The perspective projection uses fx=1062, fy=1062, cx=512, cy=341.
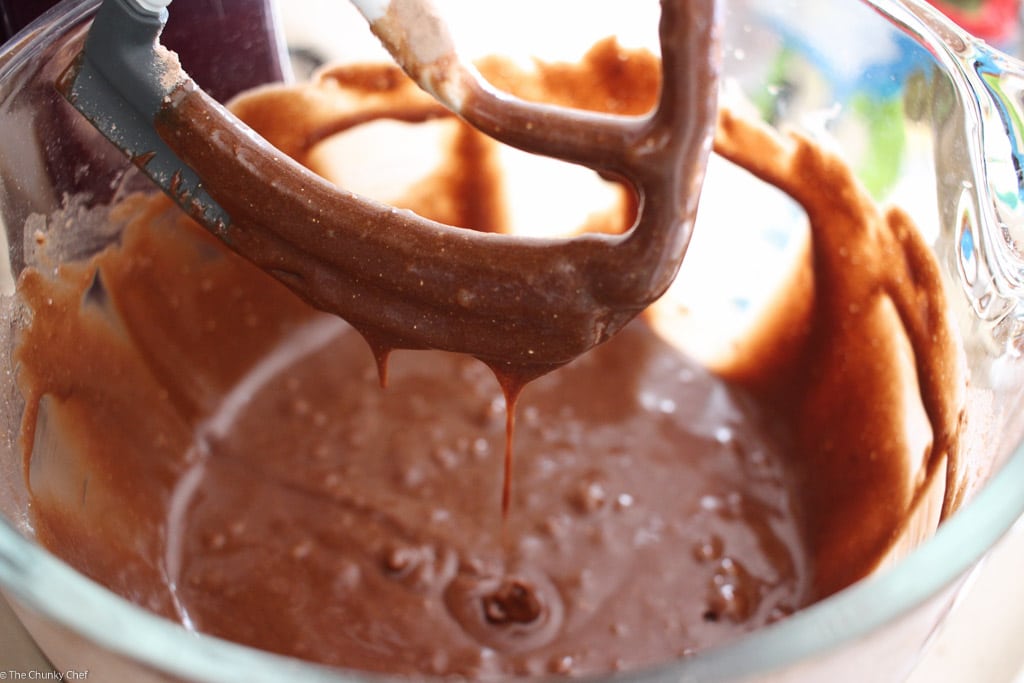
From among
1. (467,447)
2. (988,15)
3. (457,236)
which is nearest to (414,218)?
(457,236)

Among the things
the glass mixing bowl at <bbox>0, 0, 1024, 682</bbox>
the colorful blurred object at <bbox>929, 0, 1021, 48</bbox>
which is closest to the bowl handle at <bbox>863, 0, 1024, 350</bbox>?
the glass mixing bowl at <bbox>0, 0, 1024, 682</bbox>

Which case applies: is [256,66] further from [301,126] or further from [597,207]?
[597,207]

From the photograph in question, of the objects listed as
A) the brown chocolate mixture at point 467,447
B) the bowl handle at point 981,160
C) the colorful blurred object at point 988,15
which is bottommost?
the brown chocolate mixture at point 467,447

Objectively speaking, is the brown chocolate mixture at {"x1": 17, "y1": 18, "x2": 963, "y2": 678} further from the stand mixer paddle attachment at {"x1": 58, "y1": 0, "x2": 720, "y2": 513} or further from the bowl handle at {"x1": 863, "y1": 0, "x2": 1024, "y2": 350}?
the stand mixer paddle attachment at {"x1": 58, "y1": 0, "x2": 720, "y2": 513}

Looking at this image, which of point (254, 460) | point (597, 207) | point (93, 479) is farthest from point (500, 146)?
point (93, 479)

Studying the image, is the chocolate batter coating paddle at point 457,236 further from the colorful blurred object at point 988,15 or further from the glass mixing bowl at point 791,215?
the colorful blurred object at point 988,15

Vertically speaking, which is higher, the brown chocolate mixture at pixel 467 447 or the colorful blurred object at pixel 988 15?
the colorful blurred object at pixel 988 15

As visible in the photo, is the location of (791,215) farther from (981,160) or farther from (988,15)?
(988,15)

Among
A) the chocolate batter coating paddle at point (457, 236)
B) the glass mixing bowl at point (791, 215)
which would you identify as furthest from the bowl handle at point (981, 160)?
the chocolate batter coating paddle at point (457, 236)
